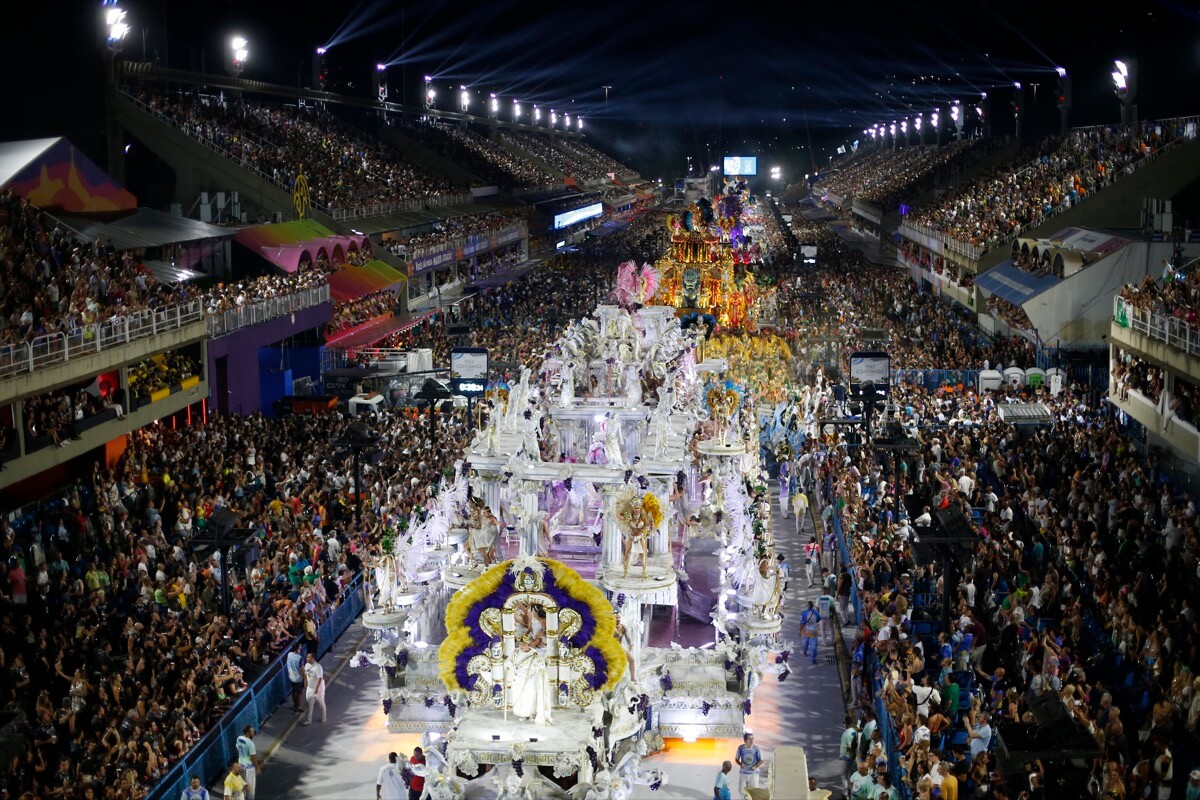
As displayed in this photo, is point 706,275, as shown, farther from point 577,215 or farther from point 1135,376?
point 577,215

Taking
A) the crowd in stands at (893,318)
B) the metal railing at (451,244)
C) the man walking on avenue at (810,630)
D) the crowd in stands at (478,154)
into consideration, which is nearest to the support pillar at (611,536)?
the man walking on avenue at (810,630)

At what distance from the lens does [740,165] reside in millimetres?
145375

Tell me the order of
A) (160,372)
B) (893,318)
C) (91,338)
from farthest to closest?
(893,318) → (160,372) → (91,338)

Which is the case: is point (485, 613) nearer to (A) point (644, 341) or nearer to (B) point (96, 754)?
(B) point (96, 754)

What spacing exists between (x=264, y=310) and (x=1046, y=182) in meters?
30.7

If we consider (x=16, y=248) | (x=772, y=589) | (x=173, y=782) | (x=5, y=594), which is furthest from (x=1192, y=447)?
(x=16, y=248)

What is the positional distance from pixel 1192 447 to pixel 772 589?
10062 mm

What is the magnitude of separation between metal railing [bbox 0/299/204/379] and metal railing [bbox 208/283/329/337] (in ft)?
10.1

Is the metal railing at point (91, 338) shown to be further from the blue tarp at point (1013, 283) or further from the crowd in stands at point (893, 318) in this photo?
the blue tarp at point (1013, 283)

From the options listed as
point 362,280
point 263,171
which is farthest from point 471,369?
point 263,171

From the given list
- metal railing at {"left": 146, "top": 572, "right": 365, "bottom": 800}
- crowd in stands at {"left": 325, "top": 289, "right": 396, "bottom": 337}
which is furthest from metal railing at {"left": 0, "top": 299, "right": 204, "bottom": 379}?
crowd in stands at {"left": 325, "top": 289, "right": 396, "bottom": 337}

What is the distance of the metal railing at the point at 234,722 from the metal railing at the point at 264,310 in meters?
15.9

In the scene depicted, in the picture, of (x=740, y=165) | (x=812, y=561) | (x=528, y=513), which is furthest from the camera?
(x=740, y=165)

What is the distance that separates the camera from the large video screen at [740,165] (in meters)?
145
